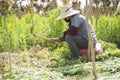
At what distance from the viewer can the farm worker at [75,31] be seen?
7.46 m

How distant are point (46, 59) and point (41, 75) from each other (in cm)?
195

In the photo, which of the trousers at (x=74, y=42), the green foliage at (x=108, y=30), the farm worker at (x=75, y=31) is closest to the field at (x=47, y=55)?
the green foliage at (x=108, y=30)

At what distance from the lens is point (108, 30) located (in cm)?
1011

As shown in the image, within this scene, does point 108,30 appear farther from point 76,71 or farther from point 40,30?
point 76,71

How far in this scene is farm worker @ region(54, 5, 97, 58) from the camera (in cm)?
746

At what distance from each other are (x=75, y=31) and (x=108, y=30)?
8.89 ft

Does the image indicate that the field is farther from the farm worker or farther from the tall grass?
the farm worker

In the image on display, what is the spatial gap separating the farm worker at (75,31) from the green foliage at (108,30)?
2.28m

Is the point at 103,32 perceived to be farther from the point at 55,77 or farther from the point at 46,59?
the point at 55,77

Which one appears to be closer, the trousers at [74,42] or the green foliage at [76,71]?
the green foliage at [76,71]

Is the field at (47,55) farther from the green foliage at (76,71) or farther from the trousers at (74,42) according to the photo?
the trousers at (74,42)

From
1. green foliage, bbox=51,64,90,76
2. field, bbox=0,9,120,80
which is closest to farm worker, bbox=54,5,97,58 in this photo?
field, bbox=0,9,120,80

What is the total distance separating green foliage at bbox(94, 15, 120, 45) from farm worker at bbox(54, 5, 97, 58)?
7.46 feet

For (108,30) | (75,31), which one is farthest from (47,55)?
(108,30)
